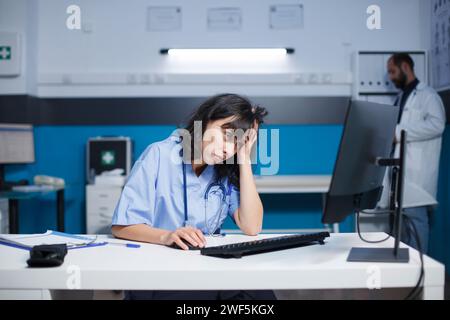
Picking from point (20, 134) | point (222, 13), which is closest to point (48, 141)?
point (20, 134)

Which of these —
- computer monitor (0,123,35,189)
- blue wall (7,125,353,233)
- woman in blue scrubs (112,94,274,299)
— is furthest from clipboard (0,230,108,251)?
blue wall (7,125,353,233)

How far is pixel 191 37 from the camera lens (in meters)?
3.79

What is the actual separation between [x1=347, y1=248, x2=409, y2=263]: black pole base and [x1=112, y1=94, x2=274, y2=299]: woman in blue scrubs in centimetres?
29

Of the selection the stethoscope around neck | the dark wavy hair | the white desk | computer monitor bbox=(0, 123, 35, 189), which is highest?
the dark wavy hair

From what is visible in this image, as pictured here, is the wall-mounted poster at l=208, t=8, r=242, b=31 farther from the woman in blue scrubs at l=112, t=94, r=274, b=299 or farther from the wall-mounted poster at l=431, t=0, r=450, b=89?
the woman in blue scrubs at l=112, t=94, r=274, b=299

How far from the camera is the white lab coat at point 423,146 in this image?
309cm

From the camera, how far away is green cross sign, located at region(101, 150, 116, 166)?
3553 millimetres

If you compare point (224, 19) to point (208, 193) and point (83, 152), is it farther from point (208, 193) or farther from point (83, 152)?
point (208, 193)

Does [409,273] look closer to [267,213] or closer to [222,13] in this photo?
[267,213]

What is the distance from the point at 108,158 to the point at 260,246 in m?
2.61

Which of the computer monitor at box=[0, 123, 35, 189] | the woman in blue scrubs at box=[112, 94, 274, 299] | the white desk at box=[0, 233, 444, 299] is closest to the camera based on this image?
the white desk at box=[0, 233, 444, 299]

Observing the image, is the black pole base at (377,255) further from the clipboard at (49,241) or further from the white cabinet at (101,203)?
the white cabinet at (101,203)

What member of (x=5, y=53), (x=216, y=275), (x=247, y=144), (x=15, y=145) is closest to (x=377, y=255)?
(x=216, y=275)

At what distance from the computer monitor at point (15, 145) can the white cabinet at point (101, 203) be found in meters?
0.53
